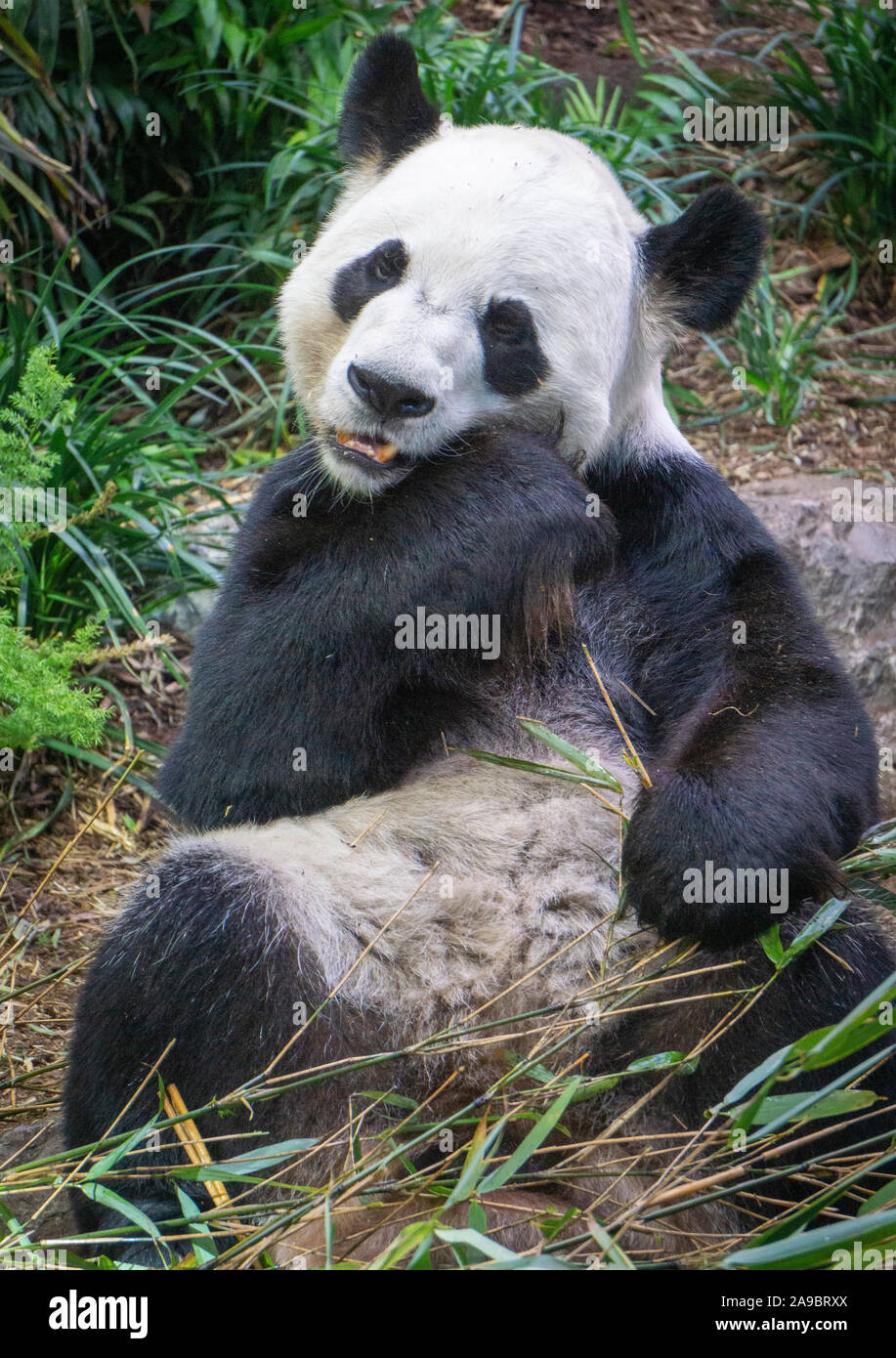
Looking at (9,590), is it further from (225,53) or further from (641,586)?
(225,53)

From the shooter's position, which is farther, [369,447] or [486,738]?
[486,738]

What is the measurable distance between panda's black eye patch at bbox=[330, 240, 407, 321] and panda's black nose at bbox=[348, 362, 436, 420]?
0.38 meters

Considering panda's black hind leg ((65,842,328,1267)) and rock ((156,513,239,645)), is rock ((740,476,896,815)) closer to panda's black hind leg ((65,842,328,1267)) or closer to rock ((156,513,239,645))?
rock ((156,513,239,645))

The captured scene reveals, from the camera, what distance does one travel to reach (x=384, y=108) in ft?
13.1

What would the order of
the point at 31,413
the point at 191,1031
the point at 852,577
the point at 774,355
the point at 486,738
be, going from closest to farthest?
the point at 191,1031 < the point at 486,738 < the point at 31,413 < the point at 852,577 < the point at 774,355

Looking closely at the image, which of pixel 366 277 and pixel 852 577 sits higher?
pixel 366 277

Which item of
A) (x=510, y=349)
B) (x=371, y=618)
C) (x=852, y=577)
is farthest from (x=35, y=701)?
(x=852, y=577)

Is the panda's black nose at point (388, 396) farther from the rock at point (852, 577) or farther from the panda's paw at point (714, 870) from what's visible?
the rock at point (852, 577)

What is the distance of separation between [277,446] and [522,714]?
3.31 metres

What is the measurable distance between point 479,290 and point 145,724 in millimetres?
2822

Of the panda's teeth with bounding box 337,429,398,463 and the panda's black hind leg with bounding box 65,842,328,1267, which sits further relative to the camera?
the panda's teeth with bounding box 337,429,398,463

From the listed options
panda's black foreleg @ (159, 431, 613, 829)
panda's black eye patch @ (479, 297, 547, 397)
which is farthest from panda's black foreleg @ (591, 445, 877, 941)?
panda's black eye patch @ (479, 297, 547, 397)

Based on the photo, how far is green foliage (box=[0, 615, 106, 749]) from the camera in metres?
4.39

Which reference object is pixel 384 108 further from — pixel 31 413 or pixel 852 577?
pixel 852 577
